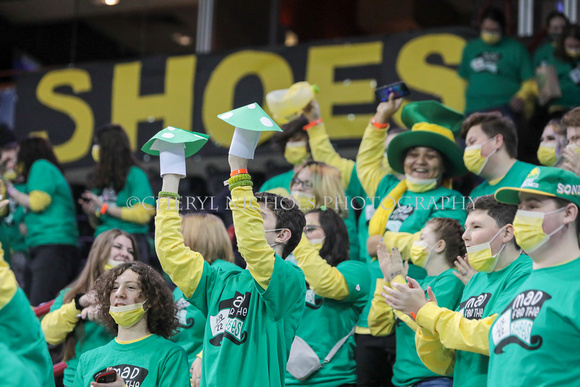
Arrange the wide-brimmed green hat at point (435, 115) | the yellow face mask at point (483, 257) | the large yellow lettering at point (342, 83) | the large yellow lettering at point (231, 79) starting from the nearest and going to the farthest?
1. the yellow face mask at point (483, 257)
2. the wide-brimmed green hat at point (435, 115)
3. the large yellow lettering at point (342, 83)
4. the large yellow lettering at point (231, 79)

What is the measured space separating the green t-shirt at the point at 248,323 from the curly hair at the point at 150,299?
475 millimetres

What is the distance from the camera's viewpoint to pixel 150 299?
4207 millimetres

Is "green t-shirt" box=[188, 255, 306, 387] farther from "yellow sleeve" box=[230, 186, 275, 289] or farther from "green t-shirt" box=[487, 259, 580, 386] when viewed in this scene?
"green t-shirt" box=[487, 259, 580, 386]


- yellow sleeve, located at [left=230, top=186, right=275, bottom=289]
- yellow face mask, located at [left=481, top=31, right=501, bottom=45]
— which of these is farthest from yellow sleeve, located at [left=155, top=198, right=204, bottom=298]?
yellow face mask, located at [left=481, top=31, right=501, bottom=45]

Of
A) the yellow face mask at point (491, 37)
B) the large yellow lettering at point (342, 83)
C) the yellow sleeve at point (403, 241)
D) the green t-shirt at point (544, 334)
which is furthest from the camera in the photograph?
the large yellow lettering at point (342, 83)

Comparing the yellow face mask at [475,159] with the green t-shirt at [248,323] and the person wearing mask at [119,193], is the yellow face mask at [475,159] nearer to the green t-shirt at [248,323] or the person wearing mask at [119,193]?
the green t-shirt at [248,323]

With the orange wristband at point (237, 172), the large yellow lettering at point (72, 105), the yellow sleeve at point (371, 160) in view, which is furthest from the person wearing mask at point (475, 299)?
the large yellow lettering at point (72, 105)

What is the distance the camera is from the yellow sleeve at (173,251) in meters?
3.71

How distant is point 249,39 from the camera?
9.48 m

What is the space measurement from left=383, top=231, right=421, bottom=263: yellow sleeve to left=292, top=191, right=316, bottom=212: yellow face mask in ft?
2.75

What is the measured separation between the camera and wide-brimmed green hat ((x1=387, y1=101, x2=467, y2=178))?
5137 millimetres

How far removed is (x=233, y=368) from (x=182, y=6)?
24.2 ft

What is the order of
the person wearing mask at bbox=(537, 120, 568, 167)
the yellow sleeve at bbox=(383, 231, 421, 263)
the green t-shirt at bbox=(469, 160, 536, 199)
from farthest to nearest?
the person wearing mask at bbox=(537, 120, 568, 167) < the green t-shirt at bbox=(469, 160, 536, 199) < the yellow sleeve at bbox=(383, 231, 421, 263)

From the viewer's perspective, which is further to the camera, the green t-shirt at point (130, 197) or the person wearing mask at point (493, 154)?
the green t-shirt at point (130, 197)
